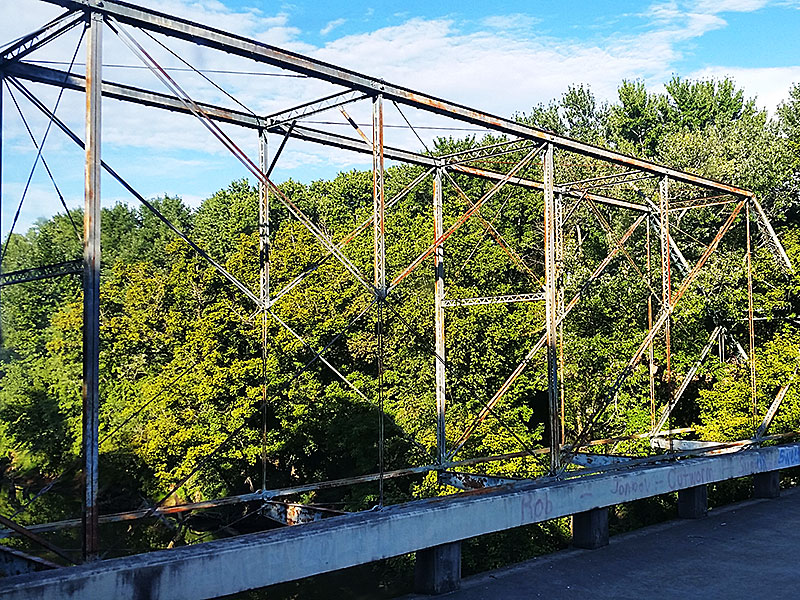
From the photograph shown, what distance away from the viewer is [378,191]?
26.5 feet

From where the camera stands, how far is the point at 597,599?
7164 mm

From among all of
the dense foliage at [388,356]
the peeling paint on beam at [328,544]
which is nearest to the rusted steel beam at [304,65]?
the peeling paint on beam at [328,544]

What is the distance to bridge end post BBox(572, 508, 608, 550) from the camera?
30.2 ft

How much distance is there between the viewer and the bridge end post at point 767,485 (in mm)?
12438

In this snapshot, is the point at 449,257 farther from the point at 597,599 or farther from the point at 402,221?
the point at 597,599

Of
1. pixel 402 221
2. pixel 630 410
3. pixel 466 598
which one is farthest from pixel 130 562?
pixel 402 221

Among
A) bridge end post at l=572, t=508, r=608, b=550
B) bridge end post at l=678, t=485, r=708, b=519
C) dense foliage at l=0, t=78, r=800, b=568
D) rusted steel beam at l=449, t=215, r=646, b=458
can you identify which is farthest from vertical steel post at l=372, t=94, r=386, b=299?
dense foliage at l=0, t=78, r=800, b=568

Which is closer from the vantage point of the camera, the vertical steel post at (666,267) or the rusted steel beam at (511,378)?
the rusted steel beam at (511,378)

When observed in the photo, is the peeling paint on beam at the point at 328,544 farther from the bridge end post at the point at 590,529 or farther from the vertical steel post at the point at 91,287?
the vertical steel post at the point at 91,287

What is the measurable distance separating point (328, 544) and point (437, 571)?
1285 millimetres

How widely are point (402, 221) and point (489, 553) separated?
51.1ft

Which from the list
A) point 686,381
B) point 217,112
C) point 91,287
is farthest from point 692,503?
point 91,287

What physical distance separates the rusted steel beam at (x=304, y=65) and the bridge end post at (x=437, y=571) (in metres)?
4.52

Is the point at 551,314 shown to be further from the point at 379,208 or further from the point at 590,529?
the point at 379,208
